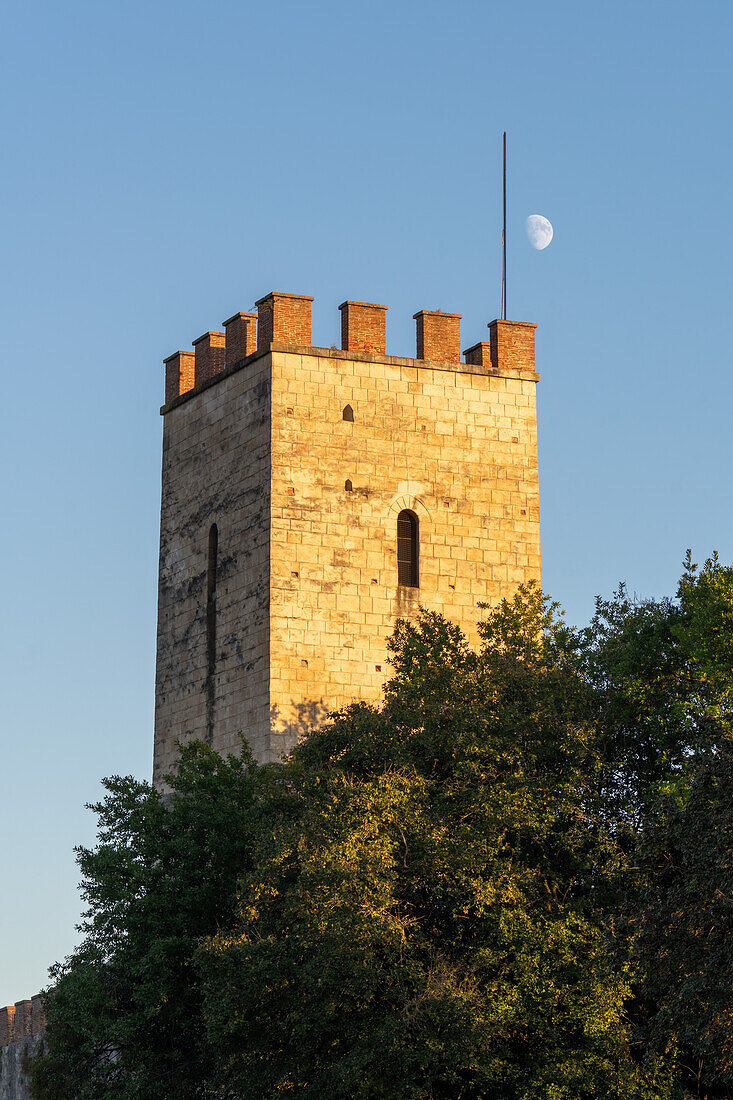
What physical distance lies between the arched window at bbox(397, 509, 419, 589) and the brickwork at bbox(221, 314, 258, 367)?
4664mm

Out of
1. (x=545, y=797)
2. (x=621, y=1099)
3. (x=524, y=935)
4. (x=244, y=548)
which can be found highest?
(x=244, y=548)

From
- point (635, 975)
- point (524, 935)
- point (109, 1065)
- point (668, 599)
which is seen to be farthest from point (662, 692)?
point (109, 1065)

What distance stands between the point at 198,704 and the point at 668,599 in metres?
12.3

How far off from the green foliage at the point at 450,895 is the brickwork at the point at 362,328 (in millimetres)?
9033

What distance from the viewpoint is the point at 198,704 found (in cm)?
3981

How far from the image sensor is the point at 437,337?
4131cm

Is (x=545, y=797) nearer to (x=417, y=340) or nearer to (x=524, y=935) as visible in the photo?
(x=524, y=935)

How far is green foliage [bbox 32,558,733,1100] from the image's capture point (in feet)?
81.7

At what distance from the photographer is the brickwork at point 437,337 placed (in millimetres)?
41125

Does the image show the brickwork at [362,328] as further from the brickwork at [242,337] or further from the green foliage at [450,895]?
the green foliage at [450,895]

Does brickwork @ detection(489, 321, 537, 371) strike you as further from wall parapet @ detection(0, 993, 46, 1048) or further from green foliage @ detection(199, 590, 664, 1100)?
wall parapet @ detection(0, 993, 46, 1048)

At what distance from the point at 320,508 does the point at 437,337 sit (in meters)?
5.04

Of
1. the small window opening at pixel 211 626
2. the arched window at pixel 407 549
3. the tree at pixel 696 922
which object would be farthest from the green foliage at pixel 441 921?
the arched window at pixel 407 549

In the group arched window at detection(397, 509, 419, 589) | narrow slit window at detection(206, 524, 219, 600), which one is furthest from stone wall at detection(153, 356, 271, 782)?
arched window at detection(397, 509, 419, 589)
